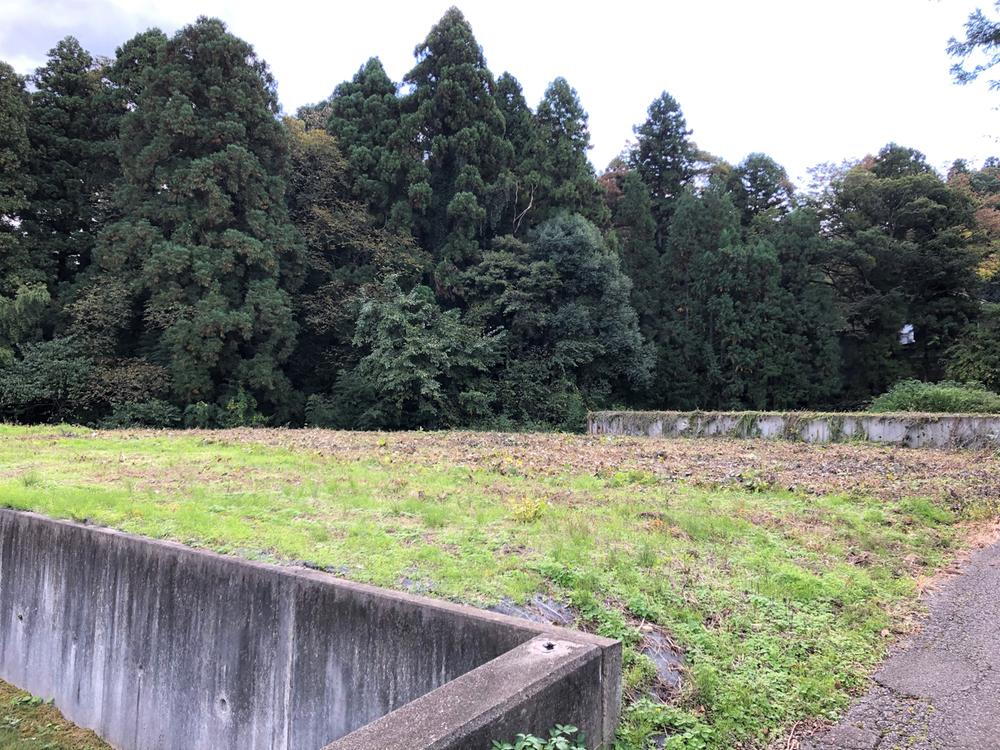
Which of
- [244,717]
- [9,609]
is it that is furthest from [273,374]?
[244,717]

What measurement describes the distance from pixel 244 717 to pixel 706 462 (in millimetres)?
6523

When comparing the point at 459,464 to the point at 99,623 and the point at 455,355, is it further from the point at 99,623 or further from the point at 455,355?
the point at 455,355

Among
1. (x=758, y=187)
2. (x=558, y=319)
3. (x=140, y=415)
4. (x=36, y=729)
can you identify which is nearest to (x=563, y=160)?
(x=558, y=319)

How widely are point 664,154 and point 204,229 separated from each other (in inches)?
803

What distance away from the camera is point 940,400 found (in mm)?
14523

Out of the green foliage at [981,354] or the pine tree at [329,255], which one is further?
the pine tree at [329,255]

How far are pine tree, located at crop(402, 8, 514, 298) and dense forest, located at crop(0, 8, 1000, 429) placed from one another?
98mm

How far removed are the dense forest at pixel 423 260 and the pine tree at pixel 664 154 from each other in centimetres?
22

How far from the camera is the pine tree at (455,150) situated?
21844 mm

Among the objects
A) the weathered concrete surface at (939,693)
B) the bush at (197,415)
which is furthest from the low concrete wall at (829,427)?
the bush at (197,415)

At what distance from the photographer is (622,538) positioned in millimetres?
4484

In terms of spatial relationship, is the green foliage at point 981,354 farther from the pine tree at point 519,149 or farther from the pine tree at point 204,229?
the pine tree at point 204,229

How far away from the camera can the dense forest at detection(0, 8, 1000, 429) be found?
17750 mm

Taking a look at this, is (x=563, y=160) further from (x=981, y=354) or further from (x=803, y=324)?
(x=981, y=354)
